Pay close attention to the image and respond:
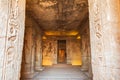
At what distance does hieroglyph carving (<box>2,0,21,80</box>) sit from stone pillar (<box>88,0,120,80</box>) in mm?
1430

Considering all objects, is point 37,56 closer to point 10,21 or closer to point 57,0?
point 57,0

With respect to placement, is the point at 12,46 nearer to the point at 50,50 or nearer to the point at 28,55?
the point at 28,55

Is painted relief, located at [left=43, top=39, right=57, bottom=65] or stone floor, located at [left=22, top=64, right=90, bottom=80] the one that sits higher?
painted relief, located at [left=43, top=39, right=57, bottom=65]

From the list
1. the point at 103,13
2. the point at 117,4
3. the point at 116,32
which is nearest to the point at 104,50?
the point at 116,32

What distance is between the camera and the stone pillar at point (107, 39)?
170 cm

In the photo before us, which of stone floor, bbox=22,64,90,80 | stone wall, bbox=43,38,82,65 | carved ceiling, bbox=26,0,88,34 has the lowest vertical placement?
stone floor, bbox=22,64,90,80

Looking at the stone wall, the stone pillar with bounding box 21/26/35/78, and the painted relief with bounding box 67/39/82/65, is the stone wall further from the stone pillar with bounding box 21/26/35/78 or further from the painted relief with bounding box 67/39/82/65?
the stone pillar with bounding box 21/26/35/78

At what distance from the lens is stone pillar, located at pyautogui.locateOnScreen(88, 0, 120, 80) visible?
1.70m

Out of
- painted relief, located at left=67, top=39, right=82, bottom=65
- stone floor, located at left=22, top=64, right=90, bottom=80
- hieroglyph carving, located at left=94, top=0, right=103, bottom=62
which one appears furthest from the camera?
painted relief, located at left=67, top=39, right=82, bottom=65

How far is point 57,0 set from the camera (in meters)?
4.37

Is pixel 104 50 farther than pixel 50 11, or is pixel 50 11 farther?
pixel 50 11

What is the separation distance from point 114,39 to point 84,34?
6.15m

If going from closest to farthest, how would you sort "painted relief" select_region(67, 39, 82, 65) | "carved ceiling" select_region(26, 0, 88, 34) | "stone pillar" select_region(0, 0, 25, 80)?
"stone pillar" select_region(0, 0, 25, 80), "carved ceiling" select_region(26, 0, 88, 34), "painted relief" select_region(67, 39, 82, 65)

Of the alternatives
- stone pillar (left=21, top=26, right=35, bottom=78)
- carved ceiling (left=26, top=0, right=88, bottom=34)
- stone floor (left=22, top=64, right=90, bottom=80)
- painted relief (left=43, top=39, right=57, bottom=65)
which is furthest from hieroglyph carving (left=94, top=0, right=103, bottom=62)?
painted relief (left=43, top=39, right=57, bottom=65)
